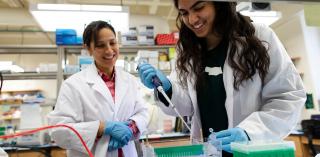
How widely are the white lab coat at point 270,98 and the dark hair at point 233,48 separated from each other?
0.10 ft

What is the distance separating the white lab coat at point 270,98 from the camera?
35.3 inches

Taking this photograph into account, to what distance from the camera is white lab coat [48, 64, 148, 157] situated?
4.49 ft

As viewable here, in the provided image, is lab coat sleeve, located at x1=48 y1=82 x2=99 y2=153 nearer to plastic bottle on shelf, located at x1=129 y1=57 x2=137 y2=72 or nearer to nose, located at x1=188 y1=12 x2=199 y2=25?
nose, located at x1=188 y1=12 x2=199 y2=25

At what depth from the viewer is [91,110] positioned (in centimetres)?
146

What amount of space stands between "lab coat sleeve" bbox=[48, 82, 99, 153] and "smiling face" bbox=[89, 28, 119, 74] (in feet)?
0.92

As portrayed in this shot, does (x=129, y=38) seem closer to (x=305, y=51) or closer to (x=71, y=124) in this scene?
(x=71, y=124)

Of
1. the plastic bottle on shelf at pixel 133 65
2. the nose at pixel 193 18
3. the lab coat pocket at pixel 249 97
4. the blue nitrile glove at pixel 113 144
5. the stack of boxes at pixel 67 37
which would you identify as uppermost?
the stack of boxes at pixel 67 37

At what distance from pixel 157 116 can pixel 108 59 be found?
189 cm

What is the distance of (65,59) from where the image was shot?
3.32m

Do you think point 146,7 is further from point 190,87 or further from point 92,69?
point 190,87

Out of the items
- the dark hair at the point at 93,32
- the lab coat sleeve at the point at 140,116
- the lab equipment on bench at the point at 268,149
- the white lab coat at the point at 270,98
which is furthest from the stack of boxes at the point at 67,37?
the lab equipment on bench at the point at 268,149

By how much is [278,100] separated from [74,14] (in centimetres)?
251

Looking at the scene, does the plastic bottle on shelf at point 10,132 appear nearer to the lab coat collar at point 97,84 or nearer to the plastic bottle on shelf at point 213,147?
the lab coat collar at point 97,84

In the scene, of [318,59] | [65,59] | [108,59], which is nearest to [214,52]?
[108,59]
